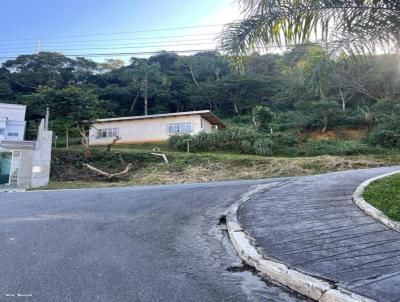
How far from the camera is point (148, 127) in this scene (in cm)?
3394

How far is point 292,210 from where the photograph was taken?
21.6 feet

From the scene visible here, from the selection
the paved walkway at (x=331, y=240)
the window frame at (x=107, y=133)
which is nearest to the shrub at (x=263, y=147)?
the window frame at (x=107, y=133)

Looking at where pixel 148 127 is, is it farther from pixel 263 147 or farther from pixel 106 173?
pixel 106 173

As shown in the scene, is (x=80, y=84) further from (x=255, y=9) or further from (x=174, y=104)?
(x=255, y=9)

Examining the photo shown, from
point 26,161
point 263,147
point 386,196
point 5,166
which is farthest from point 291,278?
point 263,147

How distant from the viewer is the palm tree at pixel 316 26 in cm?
663

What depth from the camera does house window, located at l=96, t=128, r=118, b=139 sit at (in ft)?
114

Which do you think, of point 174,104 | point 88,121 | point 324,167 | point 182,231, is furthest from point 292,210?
point 174,104

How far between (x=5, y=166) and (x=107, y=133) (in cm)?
1436

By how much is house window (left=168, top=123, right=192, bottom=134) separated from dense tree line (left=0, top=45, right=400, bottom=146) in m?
6.15

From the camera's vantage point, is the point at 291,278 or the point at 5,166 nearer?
the point at 291,278

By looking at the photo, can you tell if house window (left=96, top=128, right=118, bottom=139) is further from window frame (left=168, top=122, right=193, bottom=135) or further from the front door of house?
the front door of house

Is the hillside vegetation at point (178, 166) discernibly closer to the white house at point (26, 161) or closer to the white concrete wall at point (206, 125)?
the white house at point (26, 161)

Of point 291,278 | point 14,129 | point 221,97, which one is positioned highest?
point 221,97
